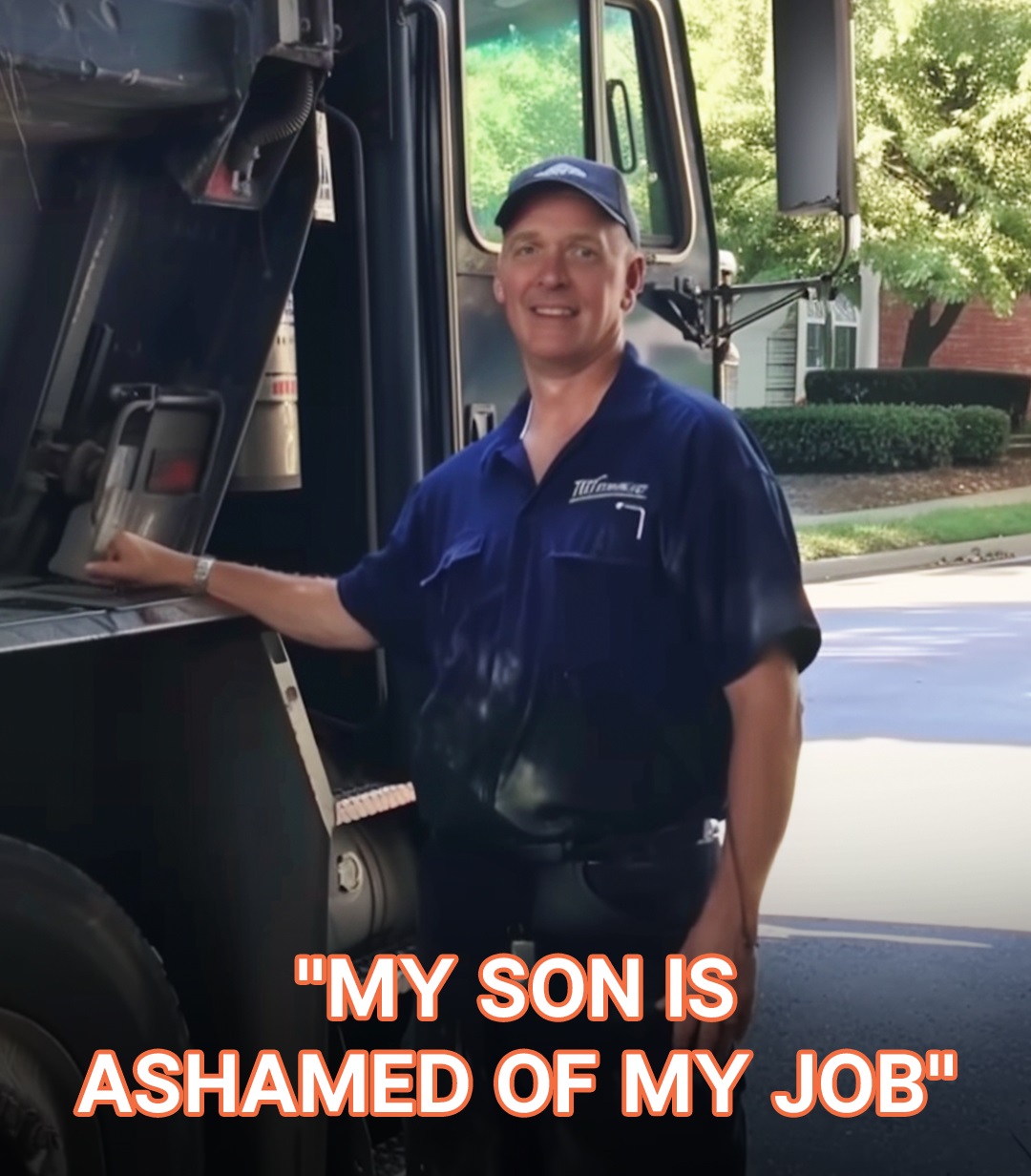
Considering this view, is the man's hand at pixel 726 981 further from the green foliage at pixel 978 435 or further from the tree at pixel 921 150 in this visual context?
the green foliage at pixel 978 435

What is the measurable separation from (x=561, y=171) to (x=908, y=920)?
3.83 metres

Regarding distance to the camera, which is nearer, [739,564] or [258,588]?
[739,564]

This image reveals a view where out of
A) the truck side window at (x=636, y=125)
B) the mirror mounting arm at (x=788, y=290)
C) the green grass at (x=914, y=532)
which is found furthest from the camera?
the green grass at (x=914, y=532)

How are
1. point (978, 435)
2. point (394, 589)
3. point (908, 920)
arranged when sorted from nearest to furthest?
point (394, 589) → point (908, 920) → point (978, 435)

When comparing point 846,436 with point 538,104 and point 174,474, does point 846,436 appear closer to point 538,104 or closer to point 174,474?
point 538,104

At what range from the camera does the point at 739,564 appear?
2.48 metres

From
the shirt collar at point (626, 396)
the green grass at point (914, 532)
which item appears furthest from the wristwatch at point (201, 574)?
the green grass at point (914, 532)

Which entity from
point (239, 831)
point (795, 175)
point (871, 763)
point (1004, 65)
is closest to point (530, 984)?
point (239, 831)

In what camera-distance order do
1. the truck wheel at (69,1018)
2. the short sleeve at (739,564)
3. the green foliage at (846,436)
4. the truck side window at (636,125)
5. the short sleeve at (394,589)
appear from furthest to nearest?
the green foliage at (846,436)
the truck side window at (636,125)
the short sleeve at (394,589)
the short sleeve at (739,564)
the truck wheel at (69,1018)

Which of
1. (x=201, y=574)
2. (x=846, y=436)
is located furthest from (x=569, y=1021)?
(x=846, y=436)

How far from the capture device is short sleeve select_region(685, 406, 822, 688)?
8.12 ft

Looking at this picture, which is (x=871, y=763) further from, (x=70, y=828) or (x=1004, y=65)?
(x=1004, y=65)

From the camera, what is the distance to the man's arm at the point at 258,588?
8.50ft

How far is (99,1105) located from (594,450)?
112 centimetres
